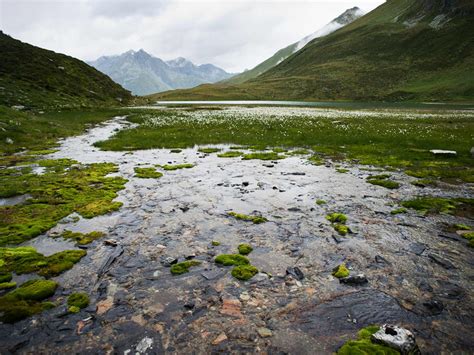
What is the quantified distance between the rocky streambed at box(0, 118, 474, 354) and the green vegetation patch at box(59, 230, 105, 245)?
12.5 inches

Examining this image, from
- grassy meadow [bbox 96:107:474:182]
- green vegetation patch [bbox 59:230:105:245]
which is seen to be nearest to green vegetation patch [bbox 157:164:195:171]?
grassy meadow [bbox 96:107:474:182]

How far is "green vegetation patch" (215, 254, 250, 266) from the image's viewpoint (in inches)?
356

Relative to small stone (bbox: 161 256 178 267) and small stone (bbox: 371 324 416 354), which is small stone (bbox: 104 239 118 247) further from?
small stone (bbox: 371 324 416 354)

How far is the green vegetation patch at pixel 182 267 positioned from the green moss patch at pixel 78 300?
7.45 feet

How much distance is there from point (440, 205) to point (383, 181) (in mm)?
3865

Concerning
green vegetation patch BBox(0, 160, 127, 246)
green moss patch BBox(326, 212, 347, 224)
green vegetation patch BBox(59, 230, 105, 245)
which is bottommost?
green moss patch BBox(326, 212, 347, 224)

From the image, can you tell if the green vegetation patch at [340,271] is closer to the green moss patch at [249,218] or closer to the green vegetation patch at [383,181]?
the green moss patch at [249,218]

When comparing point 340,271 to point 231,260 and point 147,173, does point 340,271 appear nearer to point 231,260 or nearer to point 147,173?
point 231,260

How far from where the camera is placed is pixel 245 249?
9.83 metres

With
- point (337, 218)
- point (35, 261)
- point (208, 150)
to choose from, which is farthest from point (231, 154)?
point (35, 261)

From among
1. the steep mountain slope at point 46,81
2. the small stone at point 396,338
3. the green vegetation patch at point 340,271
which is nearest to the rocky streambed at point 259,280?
the green vegetation patch at point 340,271

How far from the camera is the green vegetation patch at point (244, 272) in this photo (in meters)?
8.32

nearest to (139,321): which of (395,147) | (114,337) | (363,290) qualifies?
(114,337)

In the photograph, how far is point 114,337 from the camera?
6188 millimetres
